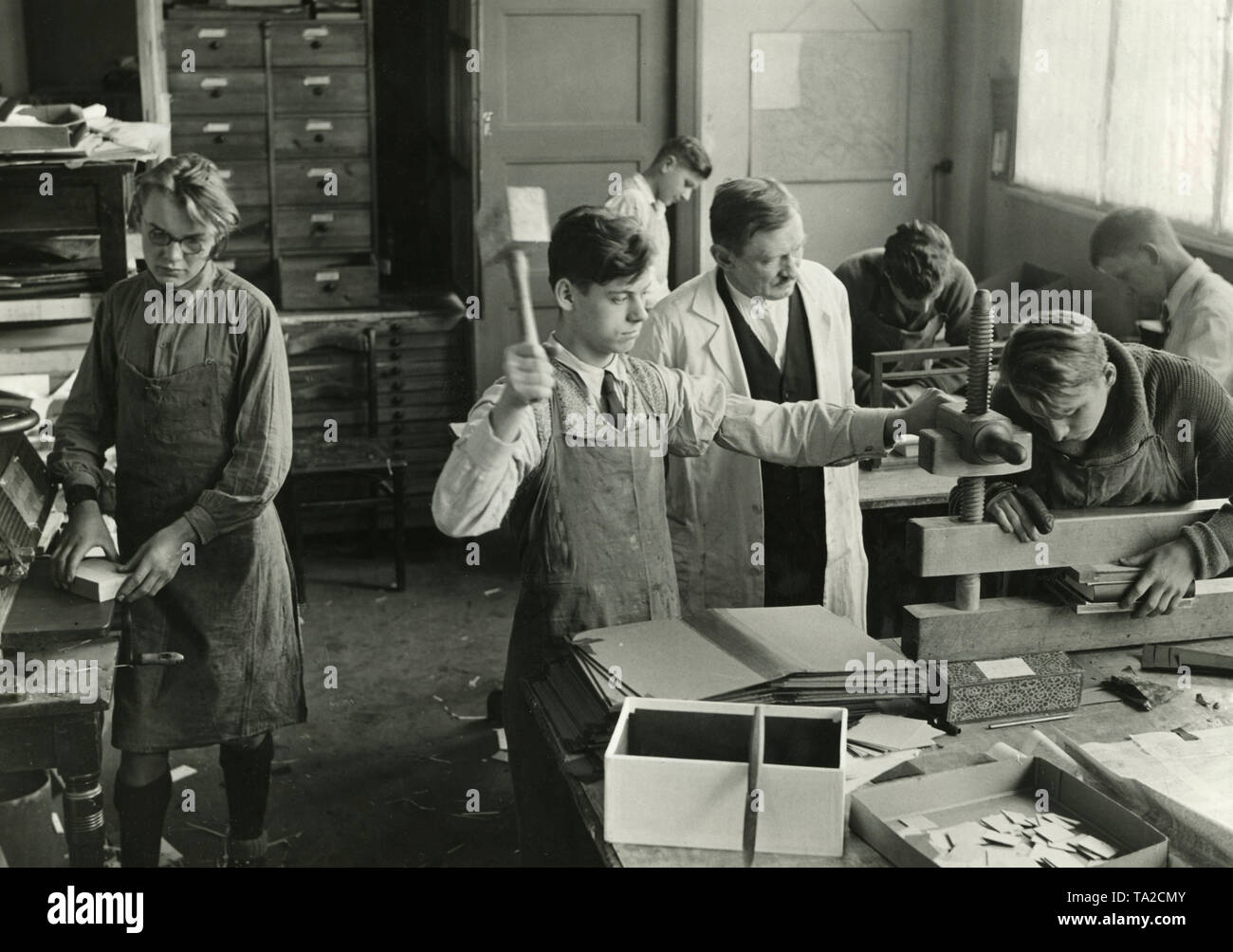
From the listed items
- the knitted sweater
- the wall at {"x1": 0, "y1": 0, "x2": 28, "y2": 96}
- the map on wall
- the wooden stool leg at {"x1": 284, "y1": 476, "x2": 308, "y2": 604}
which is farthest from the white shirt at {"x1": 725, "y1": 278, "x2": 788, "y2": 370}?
the wall at {"x1": 0, "y1": 0, "x2": 28, "y2": 96}

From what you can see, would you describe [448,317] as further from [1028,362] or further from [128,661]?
[1028,362]

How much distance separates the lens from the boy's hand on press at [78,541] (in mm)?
2695

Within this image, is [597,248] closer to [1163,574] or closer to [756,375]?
[756,375]

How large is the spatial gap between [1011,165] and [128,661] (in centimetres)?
511

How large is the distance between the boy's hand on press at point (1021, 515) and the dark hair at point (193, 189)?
5.45 feet

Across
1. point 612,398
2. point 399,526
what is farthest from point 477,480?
point 399,526

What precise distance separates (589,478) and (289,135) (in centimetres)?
394

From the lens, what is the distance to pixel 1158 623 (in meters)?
2.67

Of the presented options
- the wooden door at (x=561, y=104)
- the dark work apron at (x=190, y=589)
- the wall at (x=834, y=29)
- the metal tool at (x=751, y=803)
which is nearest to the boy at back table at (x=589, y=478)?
the metal tool at (x=751, y=803)

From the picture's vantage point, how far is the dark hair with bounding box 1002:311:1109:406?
2.48m

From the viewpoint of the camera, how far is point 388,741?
4.46m

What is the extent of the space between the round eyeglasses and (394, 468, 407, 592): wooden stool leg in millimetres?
2779

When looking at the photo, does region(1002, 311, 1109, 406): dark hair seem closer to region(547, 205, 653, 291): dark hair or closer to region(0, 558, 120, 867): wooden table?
region(547, 205, 653, 291): dark hair
